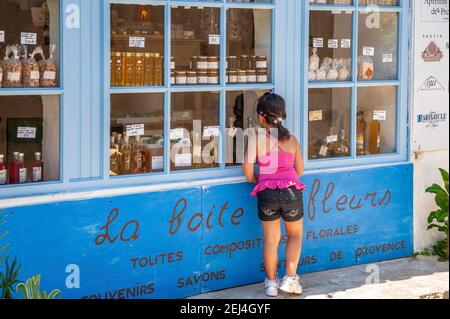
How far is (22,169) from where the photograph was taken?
5367 millimetres

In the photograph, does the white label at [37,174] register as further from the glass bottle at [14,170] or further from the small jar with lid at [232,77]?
the small jar with lid at [232,77]

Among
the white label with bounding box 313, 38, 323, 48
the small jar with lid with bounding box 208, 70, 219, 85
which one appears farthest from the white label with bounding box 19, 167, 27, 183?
the white label with bounding box 313, 38, 323, 48

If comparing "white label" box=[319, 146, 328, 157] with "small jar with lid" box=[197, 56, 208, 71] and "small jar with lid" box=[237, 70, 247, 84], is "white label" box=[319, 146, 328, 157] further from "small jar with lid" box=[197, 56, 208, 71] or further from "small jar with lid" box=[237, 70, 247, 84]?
"small jar with lid" box=[197, 56, 208, 71]

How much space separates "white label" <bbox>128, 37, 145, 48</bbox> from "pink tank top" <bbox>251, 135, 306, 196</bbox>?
3.90ft

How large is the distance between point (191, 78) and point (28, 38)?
1.28m

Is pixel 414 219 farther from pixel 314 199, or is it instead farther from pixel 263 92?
pixel 263 92

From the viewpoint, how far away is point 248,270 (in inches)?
251

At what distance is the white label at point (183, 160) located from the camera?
6035 millimetres

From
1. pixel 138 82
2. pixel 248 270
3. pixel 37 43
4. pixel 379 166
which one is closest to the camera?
pixel 37 43

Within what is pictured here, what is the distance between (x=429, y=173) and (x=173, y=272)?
2680mm

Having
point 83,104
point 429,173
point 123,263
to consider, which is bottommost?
point 123,263

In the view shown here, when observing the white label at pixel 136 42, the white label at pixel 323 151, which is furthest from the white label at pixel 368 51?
the white label at pixel 136 42

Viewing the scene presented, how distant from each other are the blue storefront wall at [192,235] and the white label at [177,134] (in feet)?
1.31
